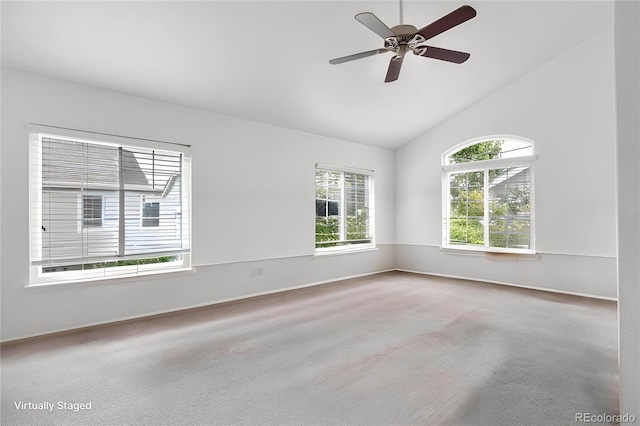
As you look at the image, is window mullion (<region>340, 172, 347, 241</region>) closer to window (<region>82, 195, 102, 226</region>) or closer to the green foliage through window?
the green foliage through window

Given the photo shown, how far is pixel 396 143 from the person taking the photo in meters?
6.92

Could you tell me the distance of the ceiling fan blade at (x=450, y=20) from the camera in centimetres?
237

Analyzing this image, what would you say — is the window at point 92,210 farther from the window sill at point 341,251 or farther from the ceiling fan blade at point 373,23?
the ceiling fan blade at point 373,23

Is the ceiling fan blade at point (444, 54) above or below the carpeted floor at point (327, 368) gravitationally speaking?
above

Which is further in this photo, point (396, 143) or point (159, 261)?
point (396, 143)

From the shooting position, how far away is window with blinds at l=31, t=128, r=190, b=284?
11.1ft

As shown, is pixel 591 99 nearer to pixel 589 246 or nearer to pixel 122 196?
pixel 589 246

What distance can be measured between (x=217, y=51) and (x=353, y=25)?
1.48 meters

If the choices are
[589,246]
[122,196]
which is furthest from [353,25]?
[589,246]

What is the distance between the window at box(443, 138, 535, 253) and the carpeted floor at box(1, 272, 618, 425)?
5.59 feet

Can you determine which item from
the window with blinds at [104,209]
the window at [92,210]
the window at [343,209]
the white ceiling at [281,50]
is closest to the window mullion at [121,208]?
the window with blinds at [104,209]

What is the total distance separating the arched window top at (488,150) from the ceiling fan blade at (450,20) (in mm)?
3735

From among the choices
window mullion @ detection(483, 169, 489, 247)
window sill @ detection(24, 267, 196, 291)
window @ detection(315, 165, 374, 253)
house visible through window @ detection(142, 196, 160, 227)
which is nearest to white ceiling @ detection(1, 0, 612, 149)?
window @ detection(315, 165, 374, 253)

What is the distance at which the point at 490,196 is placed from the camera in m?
5.91
